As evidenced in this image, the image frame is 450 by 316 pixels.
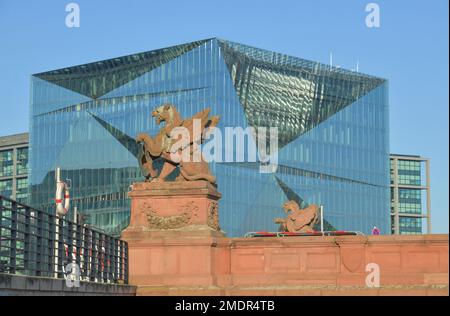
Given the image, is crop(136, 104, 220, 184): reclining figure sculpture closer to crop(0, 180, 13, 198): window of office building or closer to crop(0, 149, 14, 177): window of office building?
crop(0, 180, 13, 198): window of office building

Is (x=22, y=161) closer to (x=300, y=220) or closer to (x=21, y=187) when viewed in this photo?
(x=21, y=187)

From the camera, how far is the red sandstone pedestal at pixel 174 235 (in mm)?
38312

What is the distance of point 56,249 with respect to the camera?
28.5 m

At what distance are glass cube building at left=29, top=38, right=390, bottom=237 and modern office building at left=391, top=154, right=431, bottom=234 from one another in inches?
1794

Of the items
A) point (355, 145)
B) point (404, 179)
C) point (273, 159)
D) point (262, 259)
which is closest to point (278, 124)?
point (273, 159)

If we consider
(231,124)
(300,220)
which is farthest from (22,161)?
(300,220)

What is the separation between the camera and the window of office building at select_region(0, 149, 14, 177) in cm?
16526

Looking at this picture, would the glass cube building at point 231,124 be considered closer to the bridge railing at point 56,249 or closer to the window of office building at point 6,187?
the window of office building at point 6,187

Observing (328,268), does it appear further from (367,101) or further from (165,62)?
(367,101)

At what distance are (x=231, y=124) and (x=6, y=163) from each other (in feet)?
222

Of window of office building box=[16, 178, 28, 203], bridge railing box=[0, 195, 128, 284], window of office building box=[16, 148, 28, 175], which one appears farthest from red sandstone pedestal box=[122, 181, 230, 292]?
window of office building box=[16, 148, 28, 175]

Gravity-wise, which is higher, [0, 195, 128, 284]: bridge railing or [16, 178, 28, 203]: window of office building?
[16, 178, 28, 203]: window of office building
